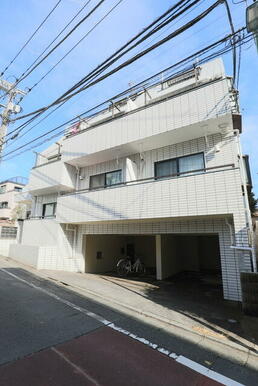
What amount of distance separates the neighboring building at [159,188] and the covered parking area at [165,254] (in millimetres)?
63

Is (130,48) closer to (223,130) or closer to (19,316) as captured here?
(223,130)

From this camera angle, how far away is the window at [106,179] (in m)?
9.45

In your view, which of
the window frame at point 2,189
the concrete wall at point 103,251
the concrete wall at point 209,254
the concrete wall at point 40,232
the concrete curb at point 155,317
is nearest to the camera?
the concrete curb at point 155,317

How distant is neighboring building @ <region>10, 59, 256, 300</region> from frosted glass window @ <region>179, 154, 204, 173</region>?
0.04 m

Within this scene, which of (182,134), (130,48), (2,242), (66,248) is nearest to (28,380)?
(130,48)

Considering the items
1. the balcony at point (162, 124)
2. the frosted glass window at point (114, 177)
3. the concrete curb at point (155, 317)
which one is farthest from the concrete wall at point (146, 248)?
the concrete curb at point (155, 317)

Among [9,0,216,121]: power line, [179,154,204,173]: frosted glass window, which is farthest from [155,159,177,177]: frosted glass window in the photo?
[9,0,216,121]: power line

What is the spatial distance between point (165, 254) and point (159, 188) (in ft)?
14.3

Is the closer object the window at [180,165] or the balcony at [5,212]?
the window at [180,165]

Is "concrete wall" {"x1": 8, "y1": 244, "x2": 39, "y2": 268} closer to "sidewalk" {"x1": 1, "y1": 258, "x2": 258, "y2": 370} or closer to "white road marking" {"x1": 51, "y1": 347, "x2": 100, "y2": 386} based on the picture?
"sidewalk" {"x1": 1, "y1": 258, "x2": 258, "y2": 370}

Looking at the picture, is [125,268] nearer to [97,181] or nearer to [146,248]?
[146,248]

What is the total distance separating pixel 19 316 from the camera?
4.38m

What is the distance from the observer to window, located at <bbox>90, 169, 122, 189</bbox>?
9.45 metres

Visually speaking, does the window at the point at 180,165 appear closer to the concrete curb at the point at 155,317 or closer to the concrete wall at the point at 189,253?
the concrete curb at the point at 155,317
